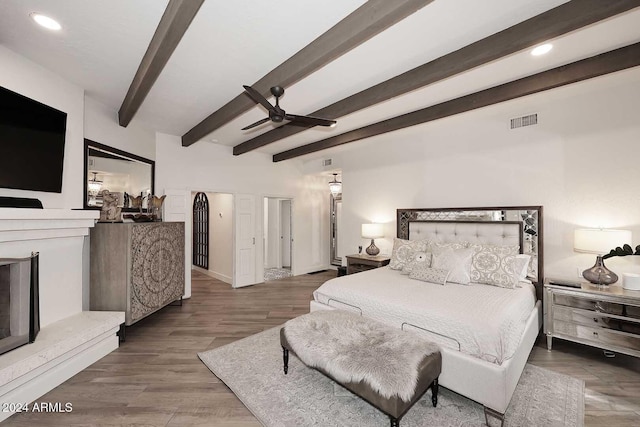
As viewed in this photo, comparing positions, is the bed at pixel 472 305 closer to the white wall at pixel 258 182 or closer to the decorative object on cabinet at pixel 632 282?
the decorative object on cabinet at pixel 632 282

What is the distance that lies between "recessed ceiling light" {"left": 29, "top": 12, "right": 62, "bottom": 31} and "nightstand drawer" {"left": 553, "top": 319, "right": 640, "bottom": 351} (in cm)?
524

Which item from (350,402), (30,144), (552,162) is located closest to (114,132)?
(30,144)

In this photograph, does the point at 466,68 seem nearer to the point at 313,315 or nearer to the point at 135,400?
the point at 313,315

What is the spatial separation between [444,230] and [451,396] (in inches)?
93.5

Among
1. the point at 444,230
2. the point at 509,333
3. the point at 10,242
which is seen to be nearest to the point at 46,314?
the point at 10,242

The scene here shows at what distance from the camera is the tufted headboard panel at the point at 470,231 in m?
3.48

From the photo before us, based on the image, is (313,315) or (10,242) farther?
(313,315)

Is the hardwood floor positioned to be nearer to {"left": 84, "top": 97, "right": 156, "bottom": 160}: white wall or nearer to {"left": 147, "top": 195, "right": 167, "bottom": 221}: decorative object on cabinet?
{"left": 147, "top": 195, "right": 167, "bottom": 221}: decorative object on cabinet

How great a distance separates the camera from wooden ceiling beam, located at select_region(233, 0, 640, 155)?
171 centimetres

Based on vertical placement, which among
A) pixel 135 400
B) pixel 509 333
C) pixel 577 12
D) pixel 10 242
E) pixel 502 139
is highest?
pixel 577 12

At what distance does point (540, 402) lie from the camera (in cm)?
207

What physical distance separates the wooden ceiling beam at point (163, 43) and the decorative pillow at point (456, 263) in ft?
10.9

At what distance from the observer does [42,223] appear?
8.00ft

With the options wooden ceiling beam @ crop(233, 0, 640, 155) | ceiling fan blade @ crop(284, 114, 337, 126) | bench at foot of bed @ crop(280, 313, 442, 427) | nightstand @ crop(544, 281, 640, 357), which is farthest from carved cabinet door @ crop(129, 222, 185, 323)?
nightstand @ crop(544, 281, 640, 357)
